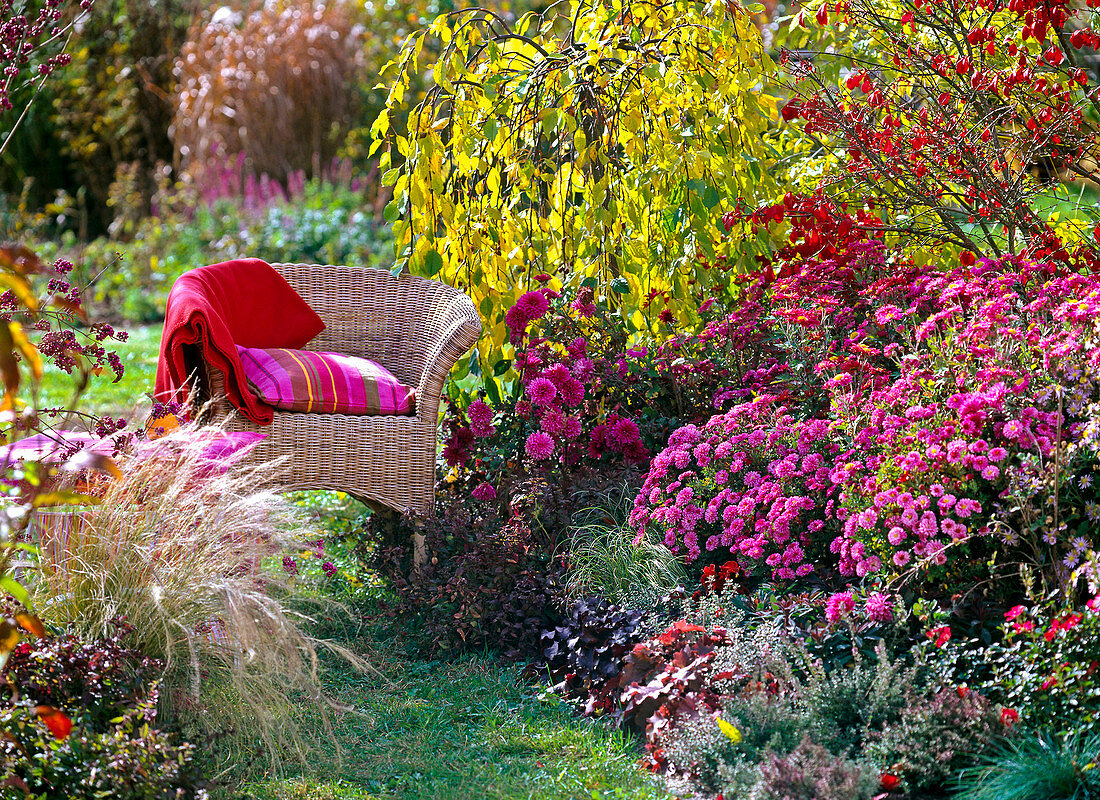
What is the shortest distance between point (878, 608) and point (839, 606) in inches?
3.3

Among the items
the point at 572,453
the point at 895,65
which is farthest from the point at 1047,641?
the point at 895,65

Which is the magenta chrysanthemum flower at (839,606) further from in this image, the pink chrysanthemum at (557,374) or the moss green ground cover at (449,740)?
the pink chrysanthemum at (557,374)

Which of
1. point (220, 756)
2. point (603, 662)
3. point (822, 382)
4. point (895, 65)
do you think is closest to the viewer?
point (220, 756)

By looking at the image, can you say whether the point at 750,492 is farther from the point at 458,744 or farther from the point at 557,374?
the point at 458,744

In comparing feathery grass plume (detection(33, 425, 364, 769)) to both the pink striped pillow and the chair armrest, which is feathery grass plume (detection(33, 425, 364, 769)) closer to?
the pink striped pillow

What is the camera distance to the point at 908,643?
2205mm

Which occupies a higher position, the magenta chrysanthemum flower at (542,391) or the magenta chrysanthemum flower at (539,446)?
the magenta chrysanthemum flower at (542,391)

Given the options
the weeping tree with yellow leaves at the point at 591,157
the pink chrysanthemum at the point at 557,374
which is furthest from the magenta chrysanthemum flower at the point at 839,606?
the weeping tree with yellow leaves at the point at 591,157

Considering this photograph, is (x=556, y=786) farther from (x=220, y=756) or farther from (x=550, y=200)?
(x=550, y=200)

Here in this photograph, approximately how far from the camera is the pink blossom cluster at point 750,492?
7.95 ft

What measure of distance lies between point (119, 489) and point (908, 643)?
1.79 m

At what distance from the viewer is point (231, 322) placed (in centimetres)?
343

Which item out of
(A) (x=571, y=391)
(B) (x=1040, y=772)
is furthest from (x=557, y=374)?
(B) (x=1040, y=772)

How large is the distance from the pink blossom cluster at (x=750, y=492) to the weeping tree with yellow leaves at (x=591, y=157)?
86 cm
